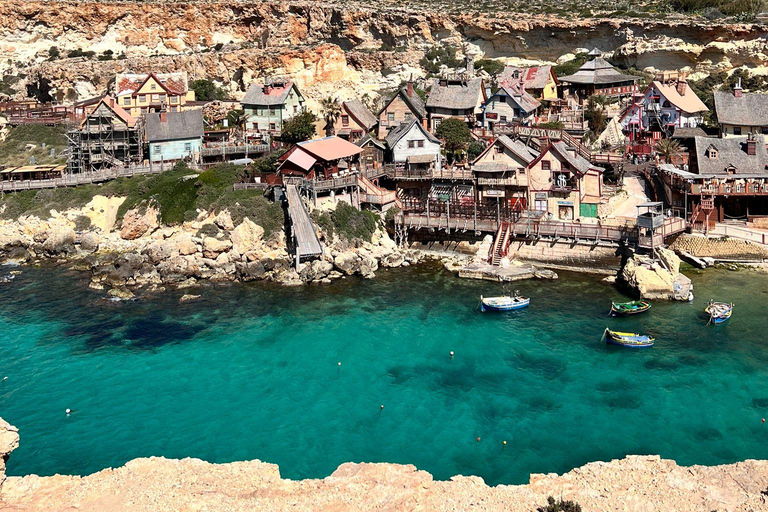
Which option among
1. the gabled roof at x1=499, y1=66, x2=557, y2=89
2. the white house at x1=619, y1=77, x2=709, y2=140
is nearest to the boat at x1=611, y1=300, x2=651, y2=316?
the white house at x1=619, y1=77, x2=709, y2=140

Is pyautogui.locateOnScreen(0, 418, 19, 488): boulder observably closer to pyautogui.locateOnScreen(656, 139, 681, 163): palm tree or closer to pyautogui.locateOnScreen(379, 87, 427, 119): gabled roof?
pyautogui.locateOnScreen(379, 87, 427, 119): gabled roof

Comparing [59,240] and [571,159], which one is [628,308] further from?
[59,240]

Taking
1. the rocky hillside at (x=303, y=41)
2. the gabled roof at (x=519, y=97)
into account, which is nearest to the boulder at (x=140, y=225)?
the gabled roof at (x=519, y=97)

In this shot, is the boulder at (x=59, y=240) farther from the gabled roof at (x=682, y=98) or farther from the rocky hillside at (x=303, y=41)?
the gabled roof at (x=682, y=98)

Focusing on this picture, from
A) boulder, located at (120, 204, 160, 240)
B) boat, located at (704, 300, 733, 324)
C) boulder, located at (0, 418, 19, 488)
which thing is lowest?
boat, located at (704, 300, 733, 324)

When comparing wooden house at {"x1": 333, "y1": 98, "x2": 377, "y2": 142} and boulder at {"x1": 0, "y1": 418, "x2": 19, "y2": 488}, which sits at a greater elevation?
wooden house at {"x1": 333, "y1": 98, "x2": 377, "y2": 142}

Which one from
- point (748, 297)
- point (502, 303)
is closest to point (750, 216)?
point (748, 297)

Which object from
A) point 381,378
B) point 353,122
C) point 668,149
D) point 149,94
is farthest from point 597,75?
point 381,378

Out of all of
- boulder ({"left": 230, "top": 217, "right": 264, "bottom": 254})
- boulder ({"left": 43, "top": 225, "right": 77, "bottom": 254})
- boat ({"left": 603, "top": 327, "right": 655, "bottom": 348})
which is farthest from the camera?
→ boulder ({"left": 43, "top": 225, "right": 77, "bottom": 254})
